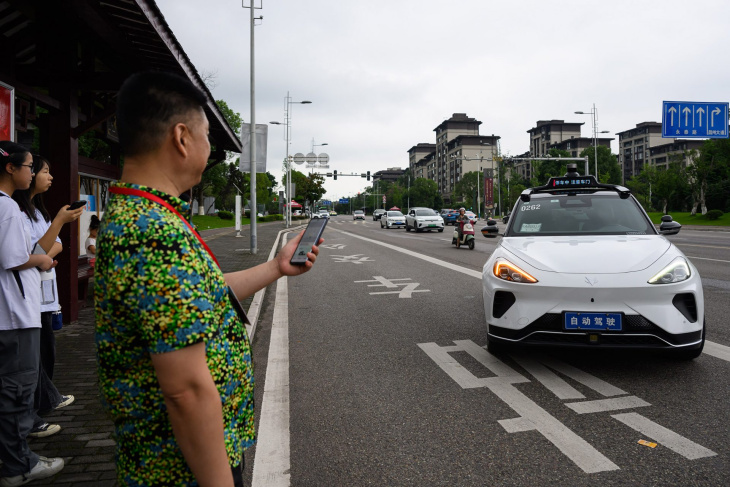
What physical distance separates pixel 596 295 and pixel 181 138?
3715 mm

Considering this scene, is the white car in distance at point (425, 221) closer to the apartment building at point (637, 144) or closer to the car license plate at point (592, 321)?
the car license plate at point (592, 321)

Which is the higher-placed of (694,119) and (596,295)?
(694,119)

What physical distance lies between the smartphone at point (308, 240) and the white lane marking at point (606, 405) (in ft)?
8.65

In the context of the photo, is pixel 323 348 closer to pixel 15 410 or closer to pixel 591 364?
pixel 591 364

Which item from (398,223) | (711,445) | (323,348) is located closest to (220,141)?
(323,348)

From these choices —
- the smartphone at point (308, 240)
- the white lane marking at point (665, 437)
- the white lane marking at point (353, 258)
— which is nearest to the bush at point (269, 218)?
the white lane marking at point (353, 258)

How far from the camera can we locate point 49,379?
3.78 m

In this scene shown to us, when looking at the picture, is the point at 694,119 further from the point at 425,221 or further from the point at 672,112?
the point at 425,221

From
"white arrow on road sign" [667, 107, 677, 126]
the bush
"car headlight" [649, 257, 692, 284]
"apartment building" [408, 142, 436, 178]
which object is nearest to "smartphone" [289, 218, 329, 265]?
"car headlight" [649, 257, 692, 284]

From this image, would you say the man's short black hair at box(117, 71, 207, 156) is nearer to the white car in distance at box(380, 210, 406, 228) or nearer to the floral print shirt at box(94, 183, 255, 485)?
the floral print shirt at box(94, 183, 255, 485)

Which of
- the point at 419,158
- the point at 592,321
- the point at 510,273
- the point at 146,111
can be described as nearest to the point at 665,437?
the point at 592,321

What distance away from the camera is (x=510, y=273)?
4.73 metres

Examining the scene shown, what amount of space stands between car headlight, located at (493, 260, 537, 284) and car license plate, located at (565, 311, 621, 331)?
42cm

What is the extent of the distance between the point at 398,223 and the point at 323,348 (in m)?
36.2
